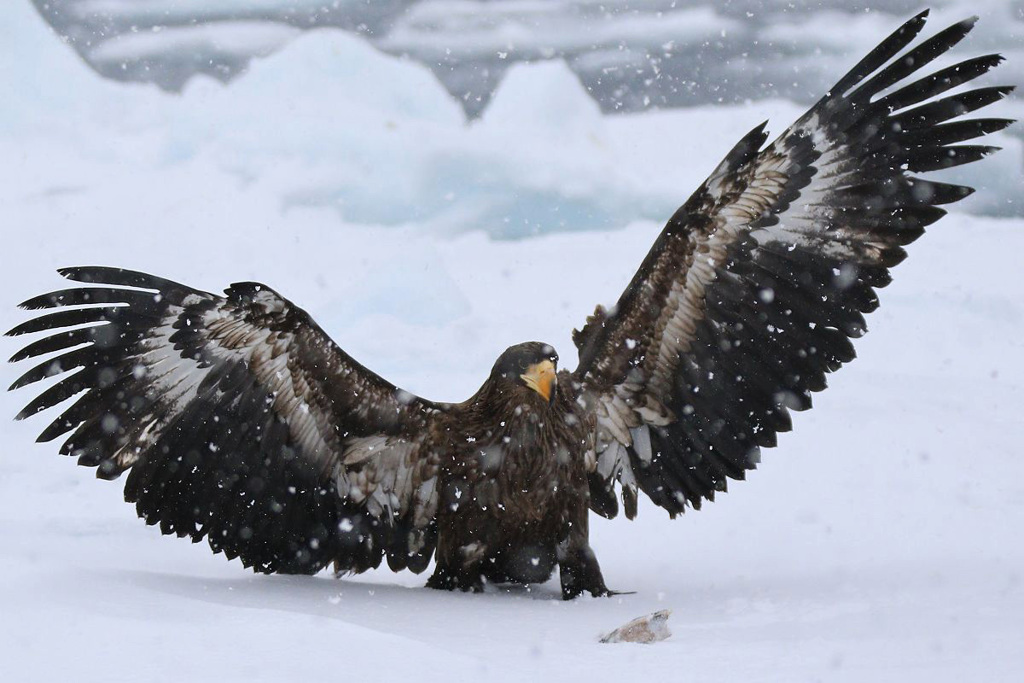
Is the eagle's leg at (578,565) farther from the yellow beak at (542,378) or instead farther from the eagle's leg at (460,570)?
the yellow beak at (542,378)

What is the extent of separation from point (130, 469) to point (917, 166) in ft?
11.6

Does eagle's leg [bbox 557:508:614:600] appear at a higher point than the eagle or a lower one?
lower

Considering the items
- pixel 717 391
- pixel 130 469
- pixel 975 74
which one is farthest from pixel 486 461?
pixel 975 74

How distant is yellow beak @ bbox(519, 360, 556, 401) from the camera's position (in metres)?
4.56

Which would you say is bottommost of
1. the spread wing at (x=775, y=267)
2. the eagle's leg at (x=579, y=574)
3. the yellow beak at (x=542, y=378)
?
the eagle's leg at (x=579, y=574)

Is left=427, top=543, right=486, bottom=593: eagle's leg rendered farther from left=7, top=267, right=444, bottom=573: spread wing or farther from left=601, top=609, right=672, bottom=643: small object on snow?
left=601, top=609, right=672, bottom=643: small object on snow

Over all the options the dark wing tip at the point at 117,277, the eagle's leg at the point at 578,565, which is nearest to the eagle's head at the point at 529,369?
the eagle's leg at the point at 578,565

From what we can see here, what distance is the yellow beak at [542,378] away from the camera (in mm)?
4562

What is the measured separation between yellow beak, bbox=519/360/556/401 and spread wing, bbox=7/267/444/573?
54cm

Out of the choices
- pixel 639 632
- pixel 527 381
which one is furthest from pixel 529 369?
pixel 639 632

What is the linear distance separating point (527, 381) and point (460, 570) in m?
0.91

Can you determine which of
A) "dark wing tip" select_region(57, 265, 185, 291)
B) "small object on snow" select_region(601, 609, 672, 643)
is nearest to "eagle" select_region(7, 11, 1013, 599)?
"dark wing tip" select_region(57, 265, 185, 291)

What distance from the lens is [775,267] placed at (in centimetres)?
505

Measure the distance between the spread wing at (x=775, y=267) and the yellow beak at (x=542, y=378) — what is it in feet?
1.72
